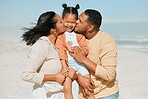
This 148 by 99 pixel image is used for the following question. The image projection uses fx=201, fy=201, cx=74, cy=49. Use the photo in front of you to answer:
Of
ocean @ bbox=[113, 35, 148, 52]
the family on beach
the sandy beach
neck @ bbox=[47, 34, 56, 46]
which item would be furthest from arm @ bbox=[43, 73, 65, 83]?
ocean @ bbox=[113, 35, 148, 52]

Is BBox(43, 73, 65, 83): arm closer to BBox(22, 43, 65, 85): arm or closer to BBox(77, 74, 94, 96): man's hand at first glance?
BBox(22, 43, 65, 85): arm

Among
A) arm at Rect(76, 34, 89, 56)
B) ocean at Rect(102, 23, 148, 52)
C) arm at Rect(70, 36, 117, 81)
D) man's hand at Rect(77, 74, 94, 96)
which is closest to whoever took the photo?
arm at Rect(70, 36, 117, 81)

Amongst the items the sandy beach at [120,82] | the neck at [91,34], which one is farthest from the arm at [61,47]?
the sandy beach at [120,82]

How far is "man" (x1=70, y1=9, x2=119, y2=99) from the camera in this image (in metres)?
2.33

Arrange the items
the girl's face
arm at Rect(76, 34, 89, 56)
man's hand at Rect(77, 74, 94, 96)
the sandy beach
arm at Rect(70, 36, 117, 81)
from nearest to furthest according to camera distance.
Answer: arm at Rect(70, 36, 117, 81), man's hand at Rect(77, 74, 94, 96), arm at Rect(76, 34, 89, 56), the girl's face, the sandy beach

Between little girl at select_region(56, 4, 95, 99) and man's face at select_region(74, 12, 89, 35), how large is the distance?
11cm

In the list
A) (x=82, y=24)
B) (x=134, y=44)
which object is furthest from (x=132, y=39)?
(x=82, y=24)

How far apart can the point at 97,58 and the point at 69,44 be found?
0.45 metres

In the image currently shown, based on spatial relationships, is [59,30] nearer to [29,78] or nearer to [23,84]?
[29,78]

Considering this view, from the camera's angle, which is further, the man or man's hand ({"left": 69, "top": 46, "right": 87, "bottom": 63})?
man's hand ({"left": 69, "top": 46, "right": 87, "bottom": 63})

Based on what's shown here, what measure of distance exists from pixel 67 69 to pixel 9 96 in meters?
4.62

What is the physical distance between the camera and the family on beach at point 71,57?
7.84 ft

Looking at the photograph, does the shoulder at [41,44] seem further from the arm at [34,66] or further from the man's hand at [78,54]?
the man's hand at [78,54]

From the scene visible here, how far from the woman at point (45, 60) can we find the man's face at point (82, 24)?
0.90ft
